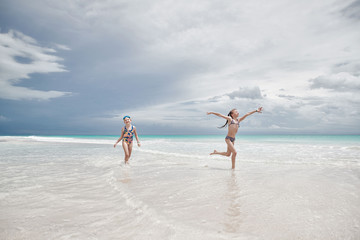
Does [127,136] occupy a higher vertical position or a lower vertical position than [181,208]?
higher

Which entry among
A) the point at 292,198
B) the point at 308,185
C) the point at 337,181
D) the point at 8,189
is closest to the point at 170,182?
the point at 292,198

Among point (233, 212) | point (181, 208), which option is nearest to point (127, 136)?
point (181, 208)

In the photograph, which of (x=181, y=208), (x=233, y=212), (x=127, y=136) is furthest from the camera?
(x=127, y=136)

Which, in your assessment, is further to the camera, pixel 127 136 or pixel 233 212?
pixel 127 136

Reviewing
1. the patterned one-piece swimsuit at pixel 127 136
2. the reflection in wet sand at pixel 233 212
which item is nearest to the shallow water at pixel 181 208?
the reflection in wet sand at pixel 233 212

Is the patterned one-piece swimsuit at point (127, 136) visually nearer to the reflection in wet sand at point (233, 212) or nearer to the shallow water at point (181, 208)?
the shallow water at point (181, 208)

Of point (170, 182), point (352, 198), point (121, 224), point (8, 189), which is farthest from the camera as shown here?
point (170, 182)

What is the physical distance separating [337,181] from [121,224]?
604 centimetres

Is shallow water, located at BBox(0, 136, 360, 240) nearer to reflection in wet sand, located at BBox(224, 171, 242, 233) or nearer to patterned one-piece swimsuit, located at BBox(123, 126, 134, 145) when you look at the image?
reflection in wet sand, located at BBox(224, 171, 242, 233)

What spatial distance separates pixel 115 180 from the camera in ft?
19.4

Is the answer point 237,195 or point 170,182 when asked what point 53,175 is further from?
point 237,195

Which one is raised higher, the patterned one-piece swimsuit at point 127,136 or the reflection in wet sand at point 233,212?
the patterned one-piece swimsuit at point 127,136

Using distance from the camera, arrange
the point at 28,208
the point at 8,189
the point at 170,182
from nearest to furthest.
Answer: the point at 28,208
the point at 8,189
the point at 170,182

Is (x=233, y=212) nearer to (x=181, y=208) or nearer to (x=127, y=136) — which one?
(x=181, y=208)
